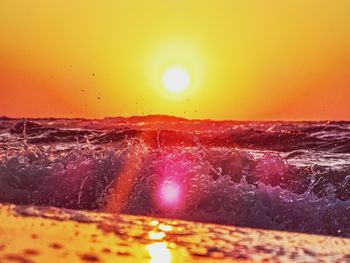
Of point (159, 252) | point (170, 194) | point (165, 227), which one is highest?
point (170, 194)

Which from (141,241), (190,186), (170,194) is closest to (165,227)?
(141,241)

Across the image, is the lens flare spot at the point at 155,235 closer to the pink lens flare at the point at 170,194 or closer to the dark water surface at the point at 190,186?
the dark water surface at the point at 190,186

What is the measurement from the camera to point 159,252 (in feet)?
15.7

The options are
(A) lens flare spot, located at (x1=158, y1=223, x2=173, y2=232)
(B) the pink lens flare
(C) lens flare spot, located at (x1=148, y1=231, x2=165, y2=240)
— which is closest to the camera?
(C) lens flare spot, located at (x1=148, y1=231, x2=165, y2=240)

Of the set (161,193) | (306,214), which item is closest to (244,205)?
(306,214)

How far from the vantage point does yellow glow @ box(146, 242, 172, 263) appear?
4.53 m

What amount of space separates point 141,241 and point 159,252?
38cm

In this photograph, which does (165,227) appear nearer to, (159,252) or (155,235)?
(155,235)

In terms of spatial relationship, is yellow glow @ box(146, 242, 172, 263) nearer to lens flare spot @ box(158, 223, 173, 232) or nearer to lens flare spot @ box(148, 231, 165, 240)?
lens flare spot @ box(148, 231, 165, 240)

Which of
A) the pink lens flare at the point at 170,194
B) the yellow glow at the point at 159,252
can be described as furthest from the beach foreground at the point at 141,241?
the pink lens flare at the point at 170,194

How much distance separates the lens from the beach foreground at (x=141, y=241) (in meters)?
4.54

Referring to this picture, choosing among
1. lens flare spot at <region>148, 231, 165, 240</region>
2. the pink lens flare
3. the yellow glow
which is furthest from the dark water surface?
the yellow glow

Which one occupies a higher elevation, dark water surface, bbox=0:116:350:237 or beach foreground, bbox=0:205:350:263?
dark water surface, bbox=0:116:350:237

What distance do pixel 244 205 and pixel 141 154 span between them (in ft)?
11.1
